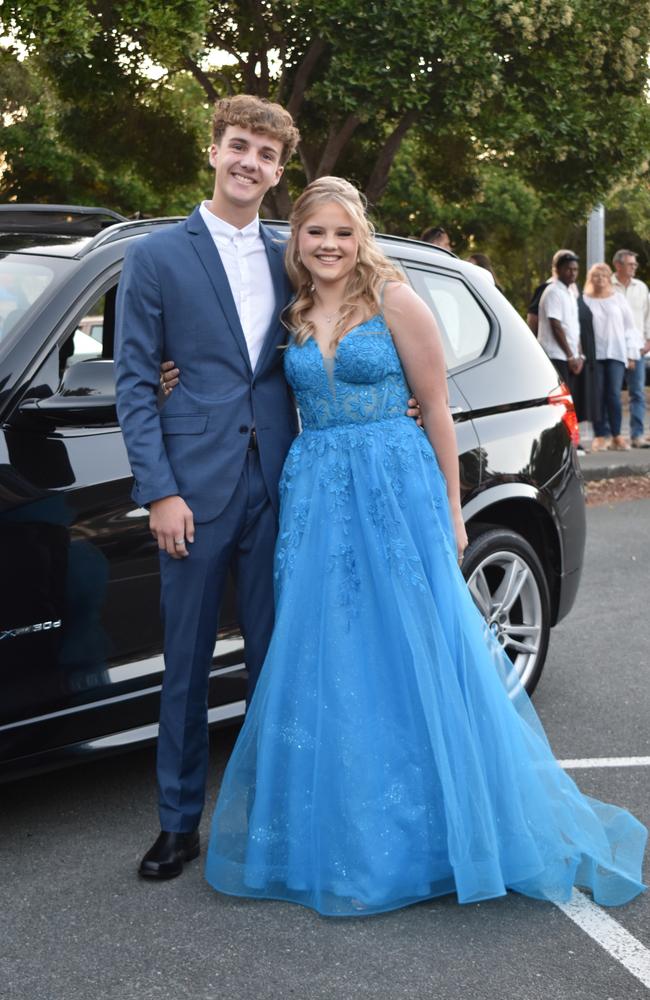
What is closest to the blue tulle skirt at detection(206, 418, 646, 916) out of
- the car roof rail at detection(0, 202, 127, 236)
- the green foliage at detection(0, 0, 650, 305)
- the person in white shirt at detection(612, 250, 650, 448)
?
the car roof rail at detection(0, 202, 127, 236)

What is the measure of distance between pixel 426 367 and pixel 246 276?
22.3 inches

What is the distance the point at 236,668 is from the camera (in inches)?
157

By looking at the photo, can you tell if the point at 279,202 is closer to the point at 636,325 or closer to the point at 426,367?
the point at 636,325

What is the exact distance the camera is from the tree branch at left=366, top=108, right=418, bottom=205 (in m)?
13.2

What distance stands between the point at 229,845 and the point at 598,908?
3.27 feet

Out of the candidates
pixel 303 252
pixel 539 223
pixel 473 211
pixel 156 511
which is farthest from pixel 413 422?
pixel 539 223

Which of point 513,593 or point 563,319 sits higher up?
point 563,319

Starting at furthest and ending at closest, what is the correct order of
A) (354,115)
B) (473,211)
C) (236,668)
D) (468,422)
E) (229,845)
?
(473,211)
(354,115)
(468,422)
(236,668)
(229,845)

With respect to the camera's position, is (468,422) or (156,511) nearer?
(156,511)

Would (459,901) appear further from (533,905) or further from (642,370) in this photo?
(642,370)

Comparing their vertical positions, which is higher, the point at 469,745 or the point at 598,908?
the point at 469,745

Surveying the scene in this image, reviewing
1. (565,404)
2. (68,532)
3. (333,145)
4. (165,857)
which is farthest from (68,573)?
(333,145)

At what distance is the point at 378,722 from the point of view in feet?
11.0

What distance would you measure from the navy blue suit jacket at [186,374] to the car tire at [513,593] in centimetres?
143
